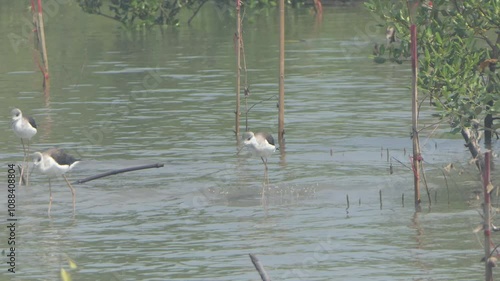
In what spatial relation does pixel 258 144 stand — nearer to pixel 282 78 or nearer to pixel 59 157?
pixel 59 157

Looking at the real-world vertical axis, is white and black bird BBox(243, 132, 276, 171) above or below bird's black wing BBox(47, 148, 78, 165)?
below

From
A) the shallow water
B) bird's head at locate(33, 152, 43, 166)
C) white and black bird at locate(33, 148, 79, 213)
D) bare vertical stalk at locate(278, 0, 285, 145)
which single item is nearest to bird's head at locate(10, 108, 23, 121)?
the shallow water

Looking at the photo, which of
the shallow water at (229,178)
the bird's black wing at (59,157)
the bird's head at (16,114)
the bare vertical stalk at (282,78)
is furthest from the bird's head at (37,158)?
the bare vertical stalk at (282,78)

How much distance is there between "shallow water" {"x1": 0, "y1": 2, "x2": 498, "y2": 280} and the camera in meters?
13.9

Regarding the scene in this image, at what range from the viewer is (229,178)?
18.7 meters

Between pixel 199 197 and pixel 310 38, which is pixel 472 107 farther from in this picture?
pixel 310 38

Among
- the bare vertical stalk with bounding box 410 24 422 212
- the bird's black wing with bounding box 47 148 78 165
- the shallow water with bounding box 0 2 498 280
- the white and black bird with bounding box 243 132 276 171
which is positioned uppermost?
the bare vertical stalk with bounding box 410 24 422 212

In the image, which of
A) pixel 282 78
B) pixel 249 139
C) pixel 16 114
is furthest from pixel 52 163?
pixel 282 78

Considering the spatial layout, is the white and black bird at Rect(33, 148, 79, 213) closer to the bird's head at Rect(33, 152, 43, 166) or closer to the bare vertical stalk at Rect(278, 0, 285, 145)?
the bird's head at Rect(33, 152, 43, 166)

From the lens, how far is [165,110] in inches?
1027

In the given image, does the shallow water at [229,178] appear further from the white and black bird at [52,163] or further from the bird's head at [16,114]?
the bird's head at [16,114]

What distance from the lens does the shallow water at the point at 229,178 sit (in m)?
13.9

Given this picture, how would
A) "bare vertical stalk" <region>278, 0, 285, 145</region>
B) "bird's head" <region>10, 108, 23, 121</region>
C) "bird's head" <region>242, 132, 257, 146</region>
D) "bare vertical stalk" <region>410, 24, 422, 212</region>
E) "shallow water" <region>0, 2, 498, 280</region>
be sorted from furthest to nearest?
"bare vertical stalk" <region>278, 0, 285, 145</region> < "bird's head" <region>10, 108, 23, 121</region> < "bird's head" <region>242, 132, 257, 146</region> < "bare vertical stalk" <region>410, 24, 422, 212</region> < "shallow water" <region>0, 2, 498, 280</region>

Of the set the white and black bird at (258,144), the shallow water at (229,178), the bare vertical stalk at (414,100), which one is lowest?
the shallow water at (229,178)
